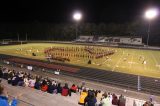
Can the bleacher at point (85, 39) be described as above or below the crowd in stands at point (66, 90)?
above

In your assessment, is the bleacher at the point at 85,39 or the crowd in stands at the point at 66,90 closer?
the crowd in stands at the point at 66,90

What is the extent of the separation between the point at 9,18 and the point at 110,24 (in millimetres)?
39321

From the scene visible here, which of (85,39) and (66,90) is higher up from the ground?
(85,39)

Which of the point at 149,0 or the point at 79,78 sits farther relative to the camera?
the point at 149,0

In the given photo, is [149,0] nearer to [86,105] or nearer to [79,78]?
[79,78]

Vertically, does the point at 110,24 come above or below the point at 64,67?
above

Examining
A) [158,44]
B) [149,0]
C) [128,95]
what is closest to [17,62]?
[128,95]

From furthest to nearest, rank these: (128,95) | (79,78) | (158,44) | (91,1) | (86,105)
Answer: (91,1)
(158,44)
(79,78)
(128,95)
(86,105)

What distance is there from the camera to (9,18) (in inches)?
2913

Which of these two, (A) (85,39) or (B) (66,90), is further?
(A) (85,39)

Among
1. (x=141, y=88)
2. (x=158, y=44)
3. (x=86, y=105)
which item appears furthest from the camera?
(x=158, y=44)

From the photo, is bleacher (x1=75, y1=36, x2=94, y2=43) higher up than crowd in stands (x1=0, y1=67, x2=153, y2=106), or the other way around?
bleacher (x1=75, y1=36, x2=94, y2=43)

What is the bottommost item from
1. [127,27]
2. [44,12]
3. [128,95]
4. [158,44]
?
[128,95]

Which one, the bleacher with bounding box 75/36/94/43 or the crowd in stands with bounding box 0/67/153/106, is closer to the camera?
the crowd in stands with bounding box 0/67/153/106
